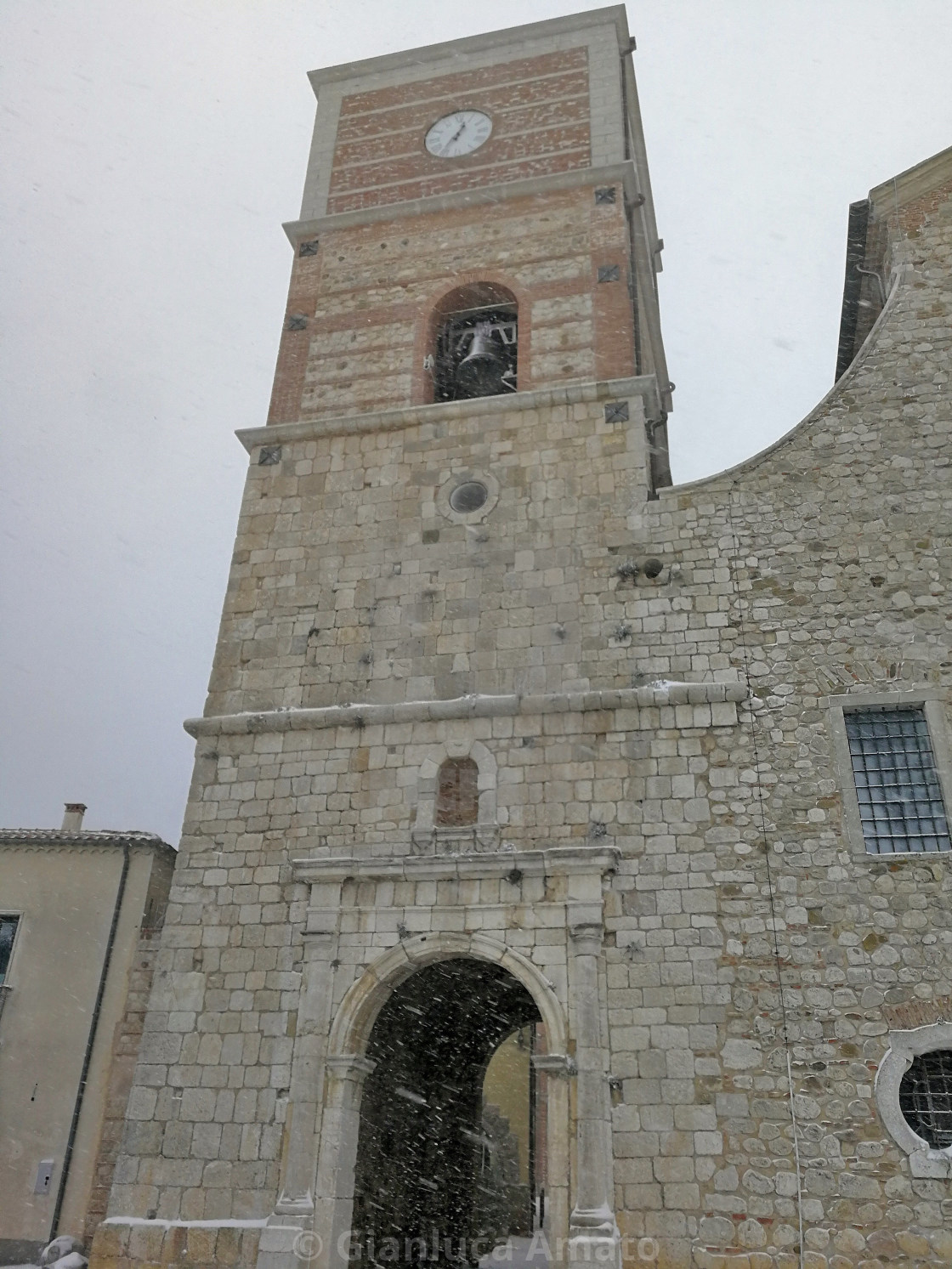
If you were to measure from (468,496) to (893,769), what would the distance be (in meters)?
4.72

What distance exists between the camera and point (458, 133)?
44.2 feet

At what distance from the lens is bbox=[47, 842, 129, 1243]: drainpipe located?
1068 centimetres

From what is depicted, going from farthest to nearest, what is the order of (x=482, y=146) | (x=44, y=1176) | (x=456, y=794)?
(x=482, y=146), (x=44, y=1176), (x=456, y=794)

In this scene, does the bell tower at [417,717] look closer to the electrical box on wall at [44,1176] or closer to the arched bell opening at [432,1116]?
the arched bell opening at [432,1116]

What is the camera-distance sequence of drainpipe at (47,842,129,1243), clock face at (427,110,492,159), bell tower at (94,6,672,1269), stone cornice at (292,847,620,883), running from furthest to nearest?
clock face at (427,110,492,159) < drainpipe at (47,842,129,1243) < stone cornice at (292,847,620,883) < bell tower at (94,6,672,1269)

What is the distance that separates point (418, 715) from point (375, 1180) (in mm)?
3960

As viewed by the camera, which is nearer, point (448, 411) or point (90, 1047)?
point (448, 411)

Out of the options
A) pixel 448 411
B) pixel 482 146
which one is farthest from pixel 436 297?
pixel 482 146

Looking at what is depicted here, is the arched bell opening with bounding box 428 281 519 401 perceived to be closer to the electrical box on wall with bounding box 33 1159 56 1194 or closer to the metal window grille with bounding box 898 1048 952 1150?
the metal window grille with bounding box 898 1048 952 1150

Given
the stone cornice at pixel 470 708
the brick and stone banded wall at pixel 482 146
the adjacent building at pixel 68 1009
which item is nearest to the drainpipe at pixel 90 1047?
the adjacent building at pixel 68 1009

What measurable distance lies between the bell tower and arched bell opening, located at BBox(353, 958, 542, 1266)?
55 mm

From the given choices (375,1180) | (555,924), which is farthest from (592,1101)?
(375,1180)

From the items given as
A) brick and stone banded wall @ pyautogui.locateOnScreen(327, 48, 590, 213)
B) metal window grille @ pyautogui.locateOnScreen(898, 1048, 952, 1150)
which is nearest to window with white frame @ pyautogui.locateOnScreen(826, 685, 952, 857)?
metal window grille @ pyautogui.locateOnScreen(898, 1048, 952, 1150)

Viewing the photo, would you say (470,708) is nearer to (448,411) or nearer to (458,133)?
(448,411)
